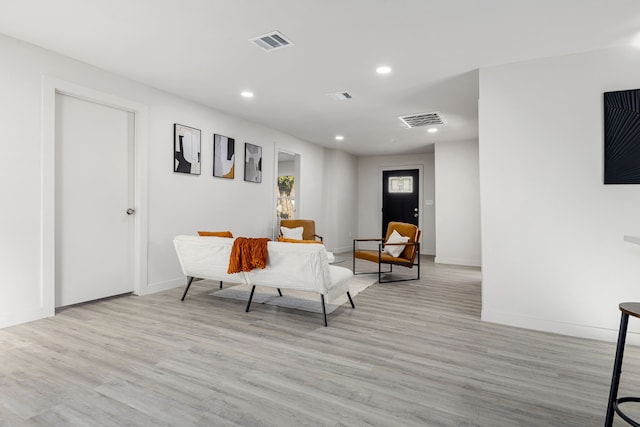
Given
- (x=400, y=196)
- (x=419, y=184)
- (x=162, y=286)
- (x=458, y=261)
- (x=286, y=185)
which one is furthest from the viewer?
(x=286, y=185)

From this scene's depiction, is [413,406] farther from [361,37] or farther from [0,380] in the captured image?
[361,37]

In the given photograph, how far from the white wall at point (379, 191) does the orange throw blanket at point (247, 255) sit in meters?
6.12

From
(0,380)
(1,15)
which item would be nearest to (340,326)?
(0,380)

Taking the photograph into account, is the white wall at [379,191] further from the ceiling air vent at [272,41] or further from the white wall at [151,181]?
the ceiling air vent at [272,41]

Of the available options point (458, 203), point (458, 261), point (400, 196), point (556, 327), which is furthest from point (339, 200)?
point (556, 327)

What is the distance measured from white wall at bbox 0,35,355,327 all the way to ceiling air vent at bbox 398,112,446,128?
2.38 meters

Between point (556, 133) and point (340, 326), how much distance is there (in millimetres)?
2596

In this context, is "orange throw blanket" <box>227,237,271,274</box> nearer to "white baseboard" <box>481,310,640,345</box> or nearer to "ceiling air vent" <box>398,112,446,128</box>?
"white baseboard" <box>481,310,640,345</box>

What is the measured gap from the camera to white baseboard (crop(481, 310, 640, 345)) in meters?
2.79

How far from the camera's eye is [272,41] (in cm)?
296

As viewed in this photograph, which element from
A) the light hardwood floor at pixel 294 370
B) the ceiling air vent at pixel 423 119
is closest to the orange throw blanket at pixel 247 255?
the light hardwood floor at pixel 294 370

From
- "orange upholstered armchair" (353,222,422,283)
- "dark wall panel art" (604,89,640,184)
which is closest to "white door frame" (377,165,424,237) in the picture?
"orange upholstered armchair" (353,222,422,283)

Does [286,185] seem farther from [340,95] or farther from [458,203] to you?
[340,95]

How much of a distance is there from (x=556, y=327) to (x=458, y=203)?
423 cm
